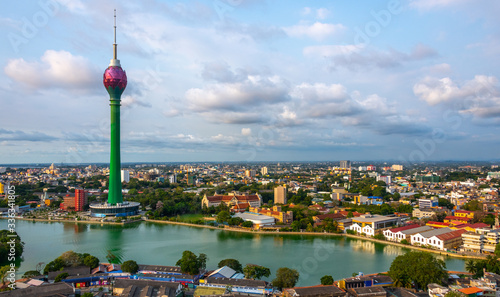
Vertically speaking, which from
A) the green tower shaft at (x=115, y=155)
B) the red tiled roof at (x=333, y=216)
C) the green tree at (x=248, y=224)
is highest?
the green tower shaft at (x=115, y=155)

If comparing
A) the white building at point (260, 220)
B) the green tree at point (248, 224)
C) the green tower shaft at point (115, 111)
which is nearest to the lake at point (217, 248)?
the green tree at point (248, 224)

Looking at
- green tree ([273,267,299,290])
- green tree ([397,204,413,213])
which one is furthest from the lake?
green tree ([397,204,413,213])

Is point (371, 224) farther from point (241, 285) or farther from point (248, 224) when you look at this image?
point (241, 285)

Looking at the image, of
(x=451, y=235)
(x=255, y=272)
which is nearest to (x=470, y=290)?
(x=255, y=272)

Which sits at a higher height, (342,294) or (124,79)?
(124,79)

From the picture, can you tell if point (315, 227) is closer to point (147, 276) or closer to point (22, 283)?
point (147, 276)

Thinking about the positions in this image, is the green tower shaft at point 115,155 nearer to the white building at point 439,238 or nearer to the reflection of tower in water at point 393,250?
the reflection of tower in water at point 393,250

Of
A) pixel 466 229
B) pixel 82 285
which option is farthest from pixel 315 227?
pixel 82 285

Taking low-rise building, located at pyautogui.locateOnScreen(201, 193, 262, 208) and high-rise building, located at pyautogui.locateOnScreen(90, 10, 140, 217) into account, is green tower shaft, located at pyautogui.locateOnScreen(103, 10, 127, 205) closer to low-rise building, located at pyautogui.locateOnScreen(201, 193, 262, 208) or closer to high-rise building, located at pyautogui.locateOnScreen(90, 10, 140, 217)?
high-rise building, located at pyautogui.locateOnScreen(90, 10, 140, 217)
